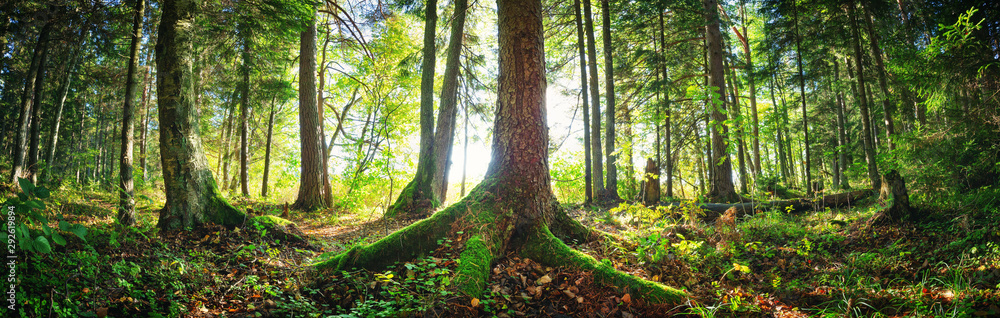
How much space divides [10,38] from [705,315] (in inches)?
622

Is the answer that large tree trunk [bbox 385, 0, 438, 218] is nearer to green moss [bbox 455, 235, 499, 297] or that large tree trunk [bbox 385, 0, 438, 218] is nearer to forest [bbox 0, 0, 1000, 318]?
forest [bbox 0, 0, 1000, 318]

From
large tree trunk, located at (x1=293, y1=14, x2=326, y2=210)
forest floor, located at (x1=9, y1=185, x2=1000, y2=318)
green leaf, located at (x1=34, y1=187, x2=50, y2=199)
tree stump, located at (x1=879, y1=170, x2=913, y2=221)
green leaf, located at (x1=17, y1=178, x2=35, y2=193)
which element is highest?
large tree trunk, located at (x1=293, y1=14, x2=326, y2=210)

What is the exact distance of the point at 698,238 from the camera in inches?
196

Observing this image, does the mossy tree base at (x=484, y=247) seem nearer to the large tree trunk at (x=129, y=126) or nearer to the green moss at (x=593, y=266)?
the green moss at (x=593, y=266)

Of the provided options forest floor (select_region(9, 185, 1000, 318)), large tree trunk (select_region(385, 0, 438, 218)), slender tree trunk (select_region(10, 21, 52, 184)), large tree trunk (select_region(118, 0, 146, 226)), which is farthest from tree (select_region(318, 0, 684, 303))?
slender tree trunk (select_region(10, 21, 52, 184))

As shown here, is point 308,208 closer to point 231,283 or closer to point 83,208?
point 83,208

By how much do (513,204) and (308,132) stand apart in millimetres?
7536

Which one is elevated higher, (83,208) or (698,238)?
(83,208)

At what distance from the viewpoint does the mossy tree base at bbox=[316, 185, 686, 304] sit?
3.23m

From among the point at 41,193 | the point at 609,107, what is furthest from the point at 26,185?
the point at 609,107

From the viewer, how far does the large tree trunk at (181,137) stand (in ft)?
14.7

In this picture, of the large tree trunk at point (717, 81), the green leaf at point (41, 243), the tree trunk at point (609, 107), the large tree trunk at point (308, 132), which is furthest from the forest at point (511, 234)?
the tree trunk at point (609, 107)

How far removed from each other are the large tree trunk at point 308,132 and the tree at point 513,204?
667cm

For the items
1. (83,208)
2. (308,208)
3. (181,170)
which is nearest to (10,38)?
(83,208)
